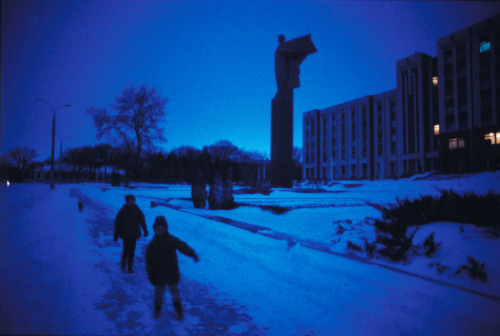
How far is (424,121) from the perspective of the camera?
4638 centimetres

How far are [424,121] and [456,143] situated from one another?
33.1 ft

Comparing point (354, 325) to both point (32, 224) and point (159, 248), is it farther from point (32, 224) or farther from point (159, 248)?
point (32, 224)

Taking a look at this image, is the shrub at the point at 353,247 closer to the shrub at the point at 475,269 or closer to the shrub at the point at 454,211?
the shrub at the point at 454,211

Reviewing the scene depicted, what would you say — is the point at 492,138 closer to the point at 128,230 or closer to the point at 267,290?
the point at 267,290

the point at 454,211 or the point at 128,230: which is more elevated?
the point at 454,211

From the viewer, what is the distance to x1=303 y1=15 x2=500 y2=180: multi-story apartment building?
35.3 metres

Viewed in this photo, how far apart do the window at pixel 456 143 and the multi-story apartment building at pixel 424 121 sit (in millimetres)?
131

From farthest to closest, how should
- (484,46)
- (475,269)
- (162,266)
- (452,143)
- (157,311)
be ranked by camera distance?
1. (452,143)
2. (484,46)
3. (475,269)
4. (162,266)
5. (157,311)

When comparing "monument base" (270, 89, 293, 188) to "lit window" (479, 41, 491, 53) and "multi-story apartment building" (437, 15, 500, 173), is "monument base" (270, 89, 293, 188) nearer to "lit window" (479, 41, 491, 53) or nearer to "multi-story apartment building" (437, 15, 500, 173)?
"multi-story apartment building" (437, 15, 500, 173)

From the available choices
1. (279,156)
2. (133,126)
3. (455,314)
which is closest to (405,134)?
(279,156)

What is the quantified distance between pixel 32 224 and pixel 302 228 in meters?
8.64

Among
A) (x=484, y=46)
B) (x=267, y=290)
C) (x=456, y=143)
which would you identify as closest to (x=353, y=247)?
(x=267, y=290)

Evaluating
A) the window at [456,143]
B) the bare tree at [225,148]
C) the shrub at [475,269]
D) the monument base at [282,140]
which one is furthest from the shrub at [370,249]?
the bare tree at [225,148]

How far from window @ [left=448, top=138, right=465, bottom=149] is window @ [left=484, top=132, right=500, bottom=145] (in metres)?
2.66
